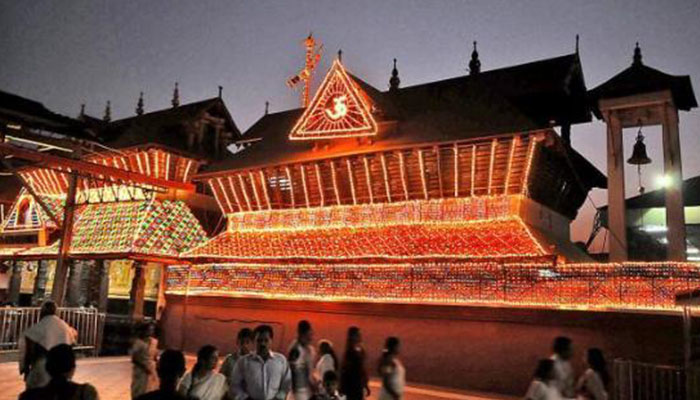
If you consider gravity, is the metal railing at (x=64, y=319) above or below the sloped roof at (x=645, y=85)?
below

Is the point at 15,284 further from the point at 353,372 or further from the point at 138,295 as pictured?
the point at 353,372

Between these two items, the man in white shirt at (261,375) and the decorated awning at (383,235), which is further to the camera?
the decorated awning at (383,235)

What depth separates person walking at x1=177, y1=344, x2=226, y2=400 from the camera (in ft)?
19.8

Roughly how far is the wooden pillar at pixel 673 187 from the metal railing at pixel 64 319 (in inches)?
643

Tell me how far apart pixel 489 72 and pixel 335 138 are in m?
6.03

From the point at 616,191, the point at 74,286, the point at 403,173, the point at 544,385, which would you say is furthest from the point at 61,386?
the point at 74,286

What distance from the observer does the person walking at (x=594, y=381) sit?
7418mm

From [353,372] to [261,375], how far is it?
1.99m

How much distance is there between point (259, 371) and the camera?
6613 mm

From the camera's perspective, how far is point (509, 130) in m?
16.1

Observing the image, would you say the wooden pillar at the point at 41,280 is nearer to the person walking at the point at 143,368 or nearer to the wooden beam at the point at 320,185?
the wooden beam at the point at 320,185

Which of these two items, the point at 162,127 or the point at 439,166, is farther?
the point at 162,127

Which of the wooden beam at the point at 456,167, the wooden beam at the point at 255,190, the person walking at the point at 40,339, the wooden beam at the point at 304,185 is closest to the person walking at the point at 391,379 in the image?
the person walking at the point at 40,339

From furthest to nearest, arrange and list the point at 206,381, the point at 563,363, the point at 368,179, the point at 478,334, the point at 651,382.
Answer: the point at 368,179, the point at 478,334, the point at 651,382, the point at 563,363, the point at 206,381
